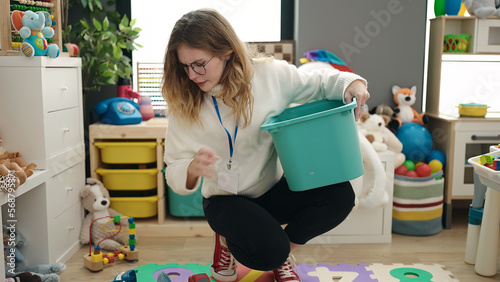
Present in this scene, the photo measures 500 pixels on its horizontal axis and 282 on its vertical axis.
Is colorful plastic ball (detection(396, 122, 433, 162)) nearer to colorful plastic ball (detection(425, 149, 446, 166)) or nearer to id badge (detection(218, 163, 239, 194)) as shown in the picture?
colorful plastic ball (detection(425, 149, 446, 166))

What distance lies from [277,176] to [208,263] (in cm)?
66

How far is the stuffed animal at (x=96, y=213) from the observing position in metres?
2.50

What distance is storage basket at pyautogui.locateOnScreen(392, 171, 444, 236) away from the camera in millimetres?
2619

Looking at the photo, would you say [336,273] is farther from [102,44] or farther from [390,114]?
[102,44]

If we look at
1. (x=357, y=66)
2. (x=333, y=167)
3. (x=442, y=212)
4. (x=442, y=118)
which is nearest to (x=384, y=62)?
(x=357, y=66)

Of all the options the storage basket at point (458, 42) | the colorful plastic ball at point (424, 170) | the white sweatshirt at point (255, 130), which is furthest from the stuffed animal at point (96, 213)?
the storage basket at point (458, 42)

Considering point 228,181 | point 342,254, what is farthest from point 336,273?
point 228,181

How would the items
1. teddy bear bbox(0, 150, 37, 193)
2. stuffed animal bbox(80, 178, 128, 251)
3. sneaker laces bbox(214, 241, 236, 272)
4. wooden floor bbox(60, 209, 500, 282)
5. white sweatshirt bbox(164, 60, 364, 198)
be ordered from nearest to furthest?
white sweatshirt bbox(164, 60, 364, 198) < teddy bear bbox(0, 150, 37, 193) < sneaker laces bbox(214, 241, 236, 272) < wooden floor bbox(60, 209, 500, 282) < stuffed animal bbox(80, 178, 128, 251)

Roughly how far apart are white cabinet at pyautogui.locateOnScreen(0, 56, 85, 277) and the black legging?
31.6 inches

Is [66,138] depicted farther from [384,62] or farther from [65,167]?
[384,62]

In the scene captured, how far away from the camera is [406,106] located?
9.46 feet

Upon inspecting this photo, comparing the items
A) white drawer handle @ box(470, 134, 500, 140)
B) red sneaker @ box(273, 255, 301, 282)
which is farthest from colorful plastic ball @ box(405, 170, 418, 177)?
red sneaker @ box(273, 255, 301, 282)

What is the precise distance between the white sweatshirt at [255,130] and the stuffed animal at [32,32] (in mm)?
765

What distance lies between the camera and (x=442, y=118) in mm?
2770
